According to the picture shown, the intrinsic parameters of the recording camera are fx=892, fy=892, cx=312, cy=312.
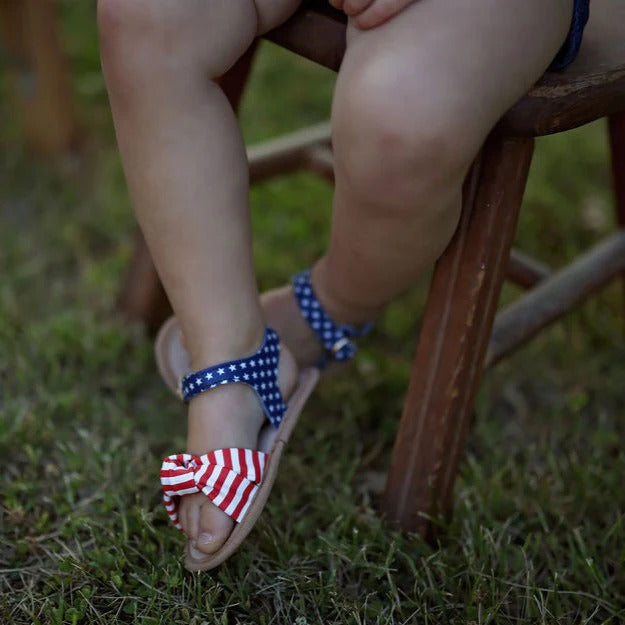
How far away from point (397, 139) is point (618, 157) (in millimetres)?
614

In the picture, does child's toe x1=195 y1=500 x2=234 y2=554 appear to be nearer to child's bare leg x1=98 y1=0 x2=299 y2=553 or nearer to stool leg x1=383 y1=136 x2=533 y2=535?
child's bare leg x1=98 y1=0 x2=299 y2=553

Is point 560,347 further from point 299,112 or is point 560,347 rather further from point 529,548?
point 299,112

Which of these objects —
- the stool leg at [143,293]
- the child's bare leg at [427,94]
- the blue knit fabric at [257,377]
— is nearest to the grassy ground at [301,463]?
the stool leg at [143,293]

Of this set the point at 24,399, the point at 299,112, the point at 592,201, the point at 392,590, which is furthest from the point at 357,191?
the point at 299,112

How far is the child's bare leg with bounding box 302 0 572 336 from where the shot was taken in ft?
2.57

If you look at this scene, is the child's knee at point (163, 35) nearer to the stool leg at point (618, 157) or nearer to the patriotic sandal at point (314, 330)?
the patriotic sandal at point (314, 330)

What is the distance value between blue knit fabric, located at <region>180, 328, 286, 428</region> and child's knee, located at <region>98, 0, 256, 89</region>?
29cm

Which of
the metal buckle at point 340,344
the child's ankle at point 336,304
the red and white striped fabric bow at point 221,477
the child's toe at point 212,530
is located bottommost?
the child's toe at point 212,530

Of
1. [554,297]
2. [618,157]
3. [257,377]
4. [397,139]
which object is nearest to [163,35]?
[397,139]

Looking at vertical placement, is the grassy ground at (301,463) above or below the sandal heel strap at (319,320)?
below

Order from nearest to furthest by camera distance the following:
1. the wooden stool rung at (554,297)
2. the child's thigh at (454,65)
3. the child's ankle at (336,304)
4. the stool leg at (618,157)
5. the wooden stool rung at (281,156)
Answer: the child's thigh at (454,65), the child's ankle at (336,304), the wooden stool rung at (554,297), the stool leg at (618,157), the wooden stool rung at (281,156)

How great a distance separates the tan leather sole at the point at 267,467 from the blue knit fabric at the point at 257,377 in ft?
0.04

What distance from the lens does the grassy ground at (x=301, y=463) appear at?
92cm

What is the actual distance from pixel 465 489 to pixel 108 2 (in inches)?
26.9
